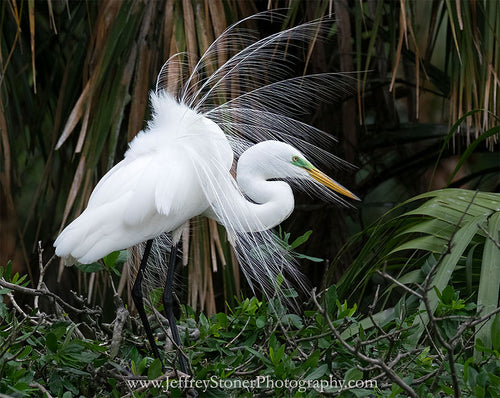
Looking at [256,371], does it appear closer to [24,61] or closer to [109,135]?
[109,135]

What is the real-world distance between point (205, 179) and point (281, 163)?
252 millimetres

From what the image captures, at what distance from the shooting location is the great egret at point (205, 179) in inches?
80.8

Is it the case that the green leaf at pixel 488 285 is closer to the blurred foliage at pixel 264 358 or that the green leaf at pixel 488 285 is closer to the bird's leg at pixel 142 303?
the blurred foliage at pixel 264 358

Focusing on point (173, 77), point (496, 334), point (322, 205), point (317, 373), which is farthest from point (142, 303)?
point (322, 205)

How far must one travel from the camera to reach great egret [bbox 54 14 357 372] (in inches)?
80.8

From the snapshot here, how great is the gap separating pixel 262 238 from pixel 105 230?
616mm

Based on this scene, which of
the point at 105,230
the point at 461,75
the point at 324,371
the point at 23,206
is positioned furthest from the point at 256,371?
the point at 23,206

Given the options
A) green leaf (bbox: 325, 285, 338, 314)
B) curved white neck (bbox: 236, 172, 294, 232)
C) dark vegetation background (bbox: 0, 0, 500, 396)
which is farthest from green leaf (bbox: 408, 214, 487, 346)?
curved white neck (bbox: 236, 172, 294, 232)

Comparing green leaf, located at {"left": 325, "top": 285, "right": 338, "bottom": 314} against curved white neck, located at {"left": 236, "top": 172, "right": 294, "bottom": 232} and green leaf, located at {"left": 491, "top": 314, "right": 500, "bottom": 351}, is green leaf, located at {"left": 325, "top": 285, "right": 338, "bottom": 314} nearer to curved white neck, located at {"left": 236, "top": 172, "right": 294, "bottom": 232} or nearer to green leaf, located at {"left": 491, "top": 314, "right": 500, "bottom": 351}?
green leaf, located at {"left": 491, "top": 314, "right": 500, "bottom": 351}

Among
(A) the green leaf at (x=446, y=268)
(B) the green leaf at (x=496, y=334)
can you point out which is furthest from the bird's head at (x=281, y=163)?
(B) the green leaf at (x=496, y=334)

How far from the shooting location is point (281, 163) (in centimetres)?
228

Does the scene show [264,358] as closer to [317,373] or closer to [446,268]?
[317,373]

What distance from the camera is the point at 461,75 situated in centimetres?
272

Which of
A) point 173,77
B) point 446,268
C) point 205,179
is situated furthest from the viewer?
point 173,77
